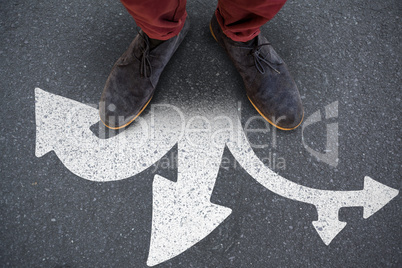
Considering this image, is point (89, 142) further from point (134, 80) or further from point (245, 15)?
point (245, 15)

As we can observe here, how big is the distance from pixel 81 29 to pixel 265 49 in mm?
1302

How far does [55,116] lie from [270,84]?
1422mm

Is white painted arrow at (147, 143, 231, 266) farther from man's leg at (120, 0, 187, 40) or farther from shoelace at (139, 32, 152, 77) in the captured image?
man's leg at (120, 0, 187, 40)

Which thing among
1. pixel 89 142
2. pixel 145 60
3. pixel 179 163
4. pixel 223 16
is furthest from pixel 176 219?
pixel 223 16

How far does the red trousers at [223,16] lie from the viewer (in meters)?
1.16

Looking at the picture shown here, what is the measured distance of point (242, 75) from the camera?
1723 mm

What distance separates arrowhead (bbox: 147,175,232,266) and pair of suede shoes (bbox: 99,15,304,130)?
0.50 m

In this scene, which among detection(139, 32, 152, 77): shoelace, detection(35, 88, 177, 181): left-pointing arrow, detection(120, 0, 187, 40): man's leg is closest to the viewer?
detection(120, 0, 187, 40): man's leg

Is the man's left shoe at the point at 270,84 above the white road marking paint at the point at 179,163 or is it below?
above

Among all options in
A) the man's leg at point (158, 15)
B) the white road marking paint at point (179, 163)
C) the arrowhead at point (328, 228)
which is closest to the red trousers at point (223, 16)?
the man's leg at point (158, 15)

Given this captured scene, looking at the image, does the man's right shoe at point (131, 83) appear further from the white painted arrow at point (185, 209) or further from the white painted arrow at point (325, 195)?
the white painted arrow at point (325, 195)

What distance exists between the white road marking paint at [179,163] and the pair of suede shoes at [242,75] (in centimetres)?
15

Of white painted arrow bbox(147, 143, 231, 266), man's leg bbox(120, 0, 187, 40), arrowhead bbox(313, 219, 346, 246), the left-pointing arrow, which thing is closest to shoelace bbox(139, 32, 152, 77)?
man's leg bbox(120, 0, 187, 40)

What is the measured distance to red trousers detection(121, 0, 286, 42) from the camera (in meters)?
1.16
